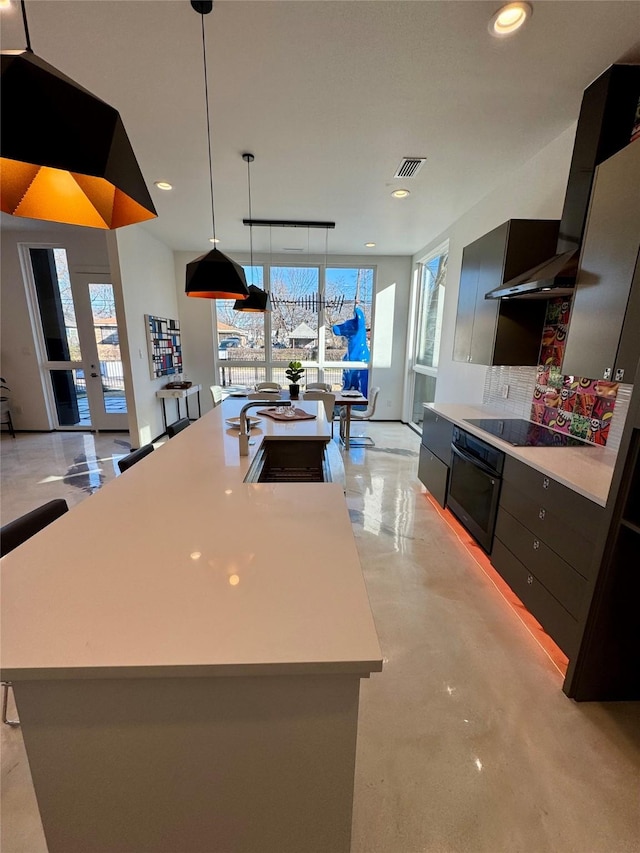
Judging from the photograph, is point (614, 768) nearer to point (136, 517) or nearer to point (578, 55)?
→ point (136, 517)

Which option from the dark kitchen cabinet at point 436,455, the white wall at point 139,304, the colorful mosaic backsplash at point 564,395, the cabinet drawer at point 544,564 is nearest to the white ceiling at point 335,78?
the colorful mosaic backsplash at point 564,395

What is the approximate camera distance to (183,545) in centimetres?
105

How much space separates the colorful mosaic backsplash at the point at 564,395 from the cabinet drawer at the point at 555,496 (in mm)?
382

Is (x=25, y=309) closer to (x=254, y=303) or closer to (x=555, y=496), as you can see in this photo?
(x=254, y=303)

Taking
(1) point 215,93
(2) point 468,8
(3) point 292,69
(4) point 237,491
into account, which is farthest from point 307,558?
(1) point 215,93

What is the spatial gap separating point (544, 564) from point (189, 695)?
6.00 ft

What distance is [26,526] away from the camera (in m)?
1.37

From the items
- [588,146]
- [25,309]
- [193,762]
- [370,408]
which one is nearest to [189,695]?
[193,762]

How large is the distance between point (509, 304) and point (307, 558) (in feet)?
8.70

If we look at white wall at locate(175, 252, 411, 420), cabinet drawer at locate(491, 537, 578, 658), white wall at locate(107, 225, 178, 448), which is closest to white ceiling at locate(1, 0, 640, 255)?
white wall at locate(107, 225, 178, 448)

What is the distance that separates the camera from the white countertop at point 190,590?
0.69 metres

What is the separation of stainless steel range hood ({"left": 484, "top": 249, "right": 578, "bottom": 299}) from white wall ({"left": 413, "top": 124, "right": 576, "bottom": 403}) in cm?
69

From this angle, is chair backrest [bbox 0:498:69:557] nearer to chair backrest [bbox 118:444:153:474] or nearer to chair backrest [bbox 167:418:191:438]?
chair backrest [bbox 118:444:153:474]

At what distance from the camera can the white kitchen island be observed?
71 cm
